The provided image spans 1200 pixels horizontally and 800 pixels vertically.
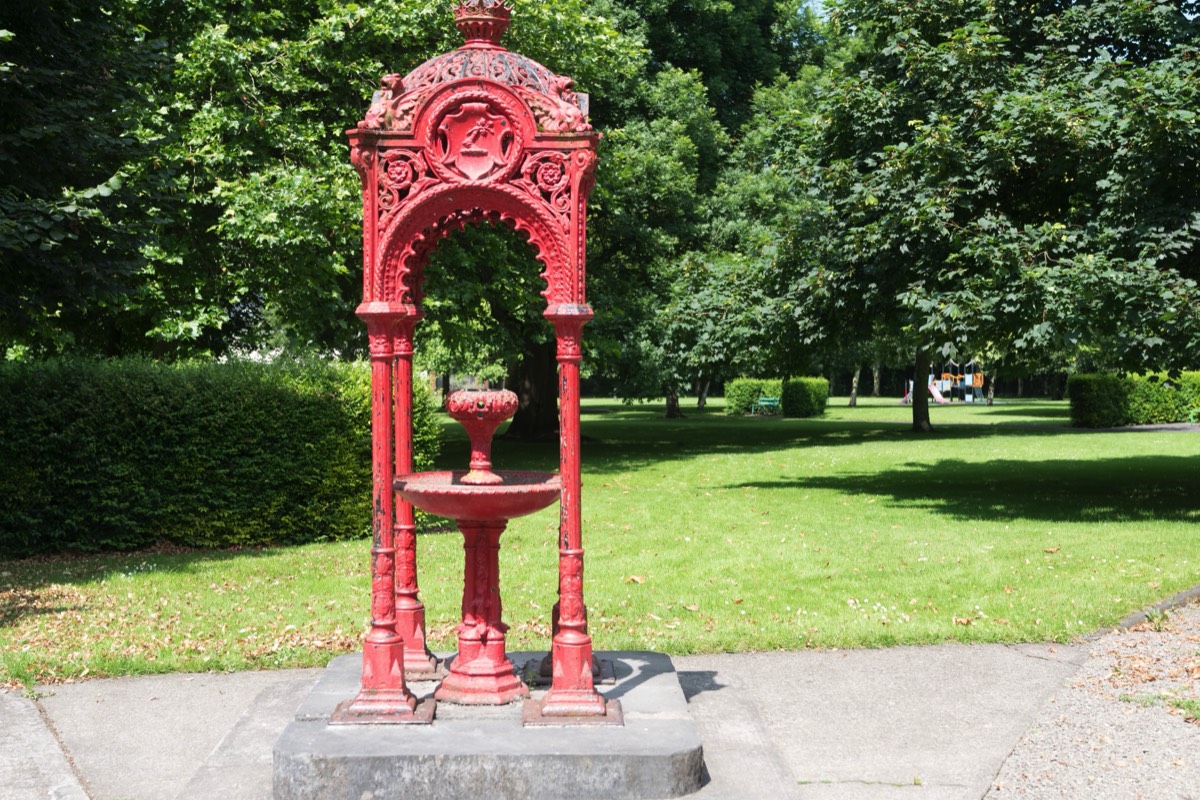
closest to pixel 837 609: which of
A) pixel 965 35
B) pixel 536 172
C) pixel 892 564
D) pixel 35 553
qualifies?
pixel 892 564

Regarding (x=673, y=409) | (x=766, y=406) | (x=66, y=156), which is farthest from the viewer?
(x=766, y=406)

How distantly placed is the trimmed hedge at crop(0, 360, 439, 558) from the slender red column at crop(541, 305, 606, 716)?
7934 millimetres

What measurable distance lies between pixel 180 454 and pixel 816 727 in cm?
872

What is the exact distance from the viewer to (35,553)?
12.2 metres

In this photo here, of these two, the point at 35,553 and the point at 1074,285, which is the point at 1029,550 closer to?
the point at 1074,285

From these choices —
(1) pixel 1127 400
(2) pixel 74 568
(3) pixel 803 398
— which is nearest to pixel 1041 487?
(2) pixel 74 568

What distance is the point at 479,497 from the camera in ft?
18.4

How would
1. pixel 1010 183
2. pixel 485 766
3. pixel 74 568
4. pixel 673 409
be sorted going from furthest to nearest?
pixel 673 409
pixel 1010 183
pixel 74 568
pixel 485 766

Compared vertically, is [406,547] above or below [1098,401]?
above

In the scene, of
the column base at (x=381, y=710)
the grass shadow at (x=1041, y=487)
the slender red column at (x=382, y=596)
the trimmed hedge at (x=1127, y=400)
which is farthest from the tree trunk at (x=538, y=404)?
the column base at (x=381, y=710)

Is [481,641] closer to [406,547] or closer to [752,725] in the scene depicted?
[406,547]

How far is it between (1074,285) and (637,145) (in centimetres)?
1408

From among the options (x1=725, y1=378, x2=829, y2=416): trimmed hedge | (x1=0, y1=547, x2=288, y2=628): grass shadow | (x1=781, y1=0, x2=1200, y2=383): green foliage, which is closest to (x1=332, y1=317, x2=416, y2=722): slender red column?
(x1=0, y1=547, x2=288, y2=628): grass shadow

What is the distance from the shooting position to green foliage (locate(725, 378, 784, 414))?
49062 millimetres
